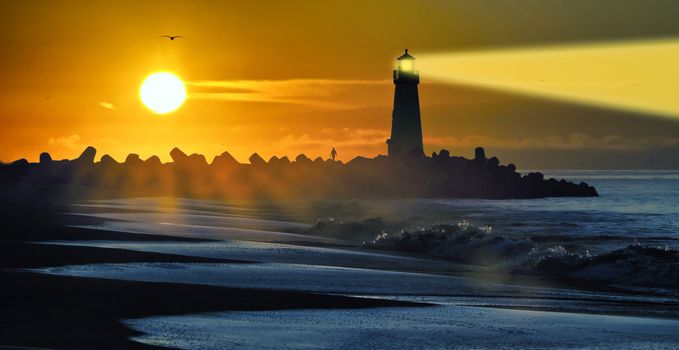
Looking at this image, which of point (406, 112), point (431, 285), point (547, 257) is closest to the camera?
point (431, 285)

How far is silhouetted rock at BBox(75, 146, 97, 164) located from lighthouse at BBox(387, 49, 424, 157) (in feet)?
68.9

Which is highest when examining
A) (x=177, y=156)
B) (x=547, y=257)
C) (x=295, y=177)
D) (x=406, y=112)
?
(x=406, y=112)

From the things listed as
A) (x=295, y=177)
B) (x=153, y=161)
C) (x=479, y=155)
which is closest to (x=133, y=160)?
(x=153, y=161)

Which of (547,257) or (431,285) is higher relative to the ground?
(547,257)

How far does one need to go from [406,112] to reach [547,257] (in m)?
50.2

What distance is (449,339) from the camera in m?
9.62

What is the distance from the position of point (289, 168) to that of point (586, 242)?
46849 mm

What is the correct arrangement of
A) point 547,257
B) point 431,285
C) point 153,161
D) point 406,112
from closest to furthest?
point 431,285, point 547,257, point 406,112, point 153,161

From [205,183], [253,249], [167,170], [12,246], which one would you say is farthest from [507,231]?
[167,170]

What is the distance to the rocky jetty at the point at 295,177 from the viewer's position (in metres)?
64.6

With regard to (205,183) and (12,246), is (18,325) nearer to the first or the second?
(12,246)

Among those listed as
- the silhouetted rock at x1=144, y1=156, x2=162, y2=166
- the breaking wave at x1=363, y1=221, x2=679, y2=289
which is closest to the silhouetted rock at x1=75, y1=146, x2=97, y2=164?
the silhouetted rock at x1=144, y1=156, x2=162, y2=166

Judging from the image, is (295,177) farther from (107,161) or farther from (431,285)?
(431,285)

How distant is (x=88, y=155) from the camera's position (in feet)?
232
